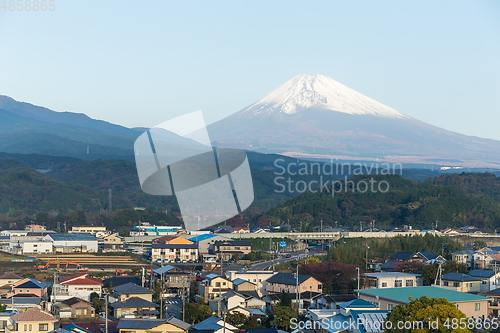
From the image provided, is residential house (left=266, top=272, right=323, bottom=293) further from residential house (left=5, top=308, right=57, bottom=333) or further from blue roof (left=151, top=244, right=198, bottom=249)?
blue roof (left=151, top=244, right=198, bottom=249)

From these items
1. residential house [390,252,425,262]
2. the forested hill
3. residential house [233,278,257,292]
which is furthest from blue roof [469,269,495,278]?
the forested hill

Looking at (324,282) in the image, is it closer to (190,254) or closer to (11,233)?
(190,254)

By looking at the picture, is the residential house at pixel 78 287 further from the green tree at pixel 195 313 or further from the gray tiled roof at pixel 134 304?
the green tree at pixel 195 313

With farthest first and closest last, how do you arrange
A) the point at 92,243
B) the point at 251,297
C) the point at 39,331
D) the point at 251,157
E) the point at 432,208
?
the point at 251,157 < the point at 432,208 < the point at 92,243 < the point at 251,297 < the point at 39,331

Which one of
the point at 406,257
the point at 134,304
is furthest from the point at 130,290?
the point at 406,257

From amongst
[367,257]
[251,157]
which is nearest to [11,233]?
[367,257]

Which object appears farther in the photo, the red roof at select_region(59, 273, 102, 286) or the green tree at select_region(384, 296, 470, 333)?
the red roof at select_region(59, 273, 102, 286)
